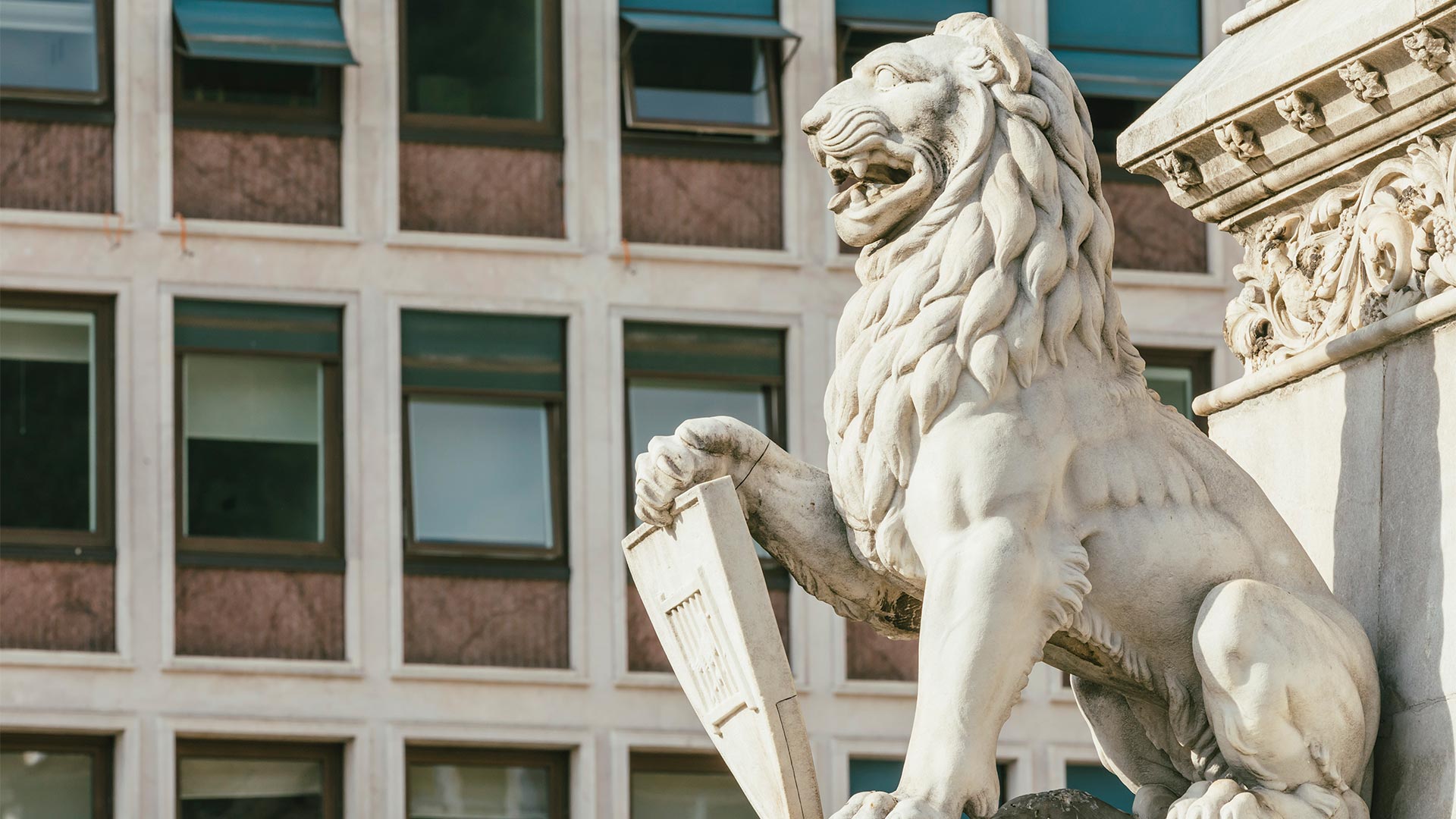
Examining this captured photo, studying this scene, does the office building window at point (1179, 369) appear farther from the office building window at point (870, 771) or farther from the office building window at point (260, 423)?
the office building window at point (260, 423)

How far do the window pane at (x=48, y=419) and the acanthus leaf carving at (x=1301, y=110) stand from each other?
63.2 ft

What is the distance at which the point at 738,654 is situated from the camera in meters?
7.21

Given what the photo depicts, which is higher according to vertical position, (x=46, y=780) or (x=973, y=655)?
(x=46, y=780)

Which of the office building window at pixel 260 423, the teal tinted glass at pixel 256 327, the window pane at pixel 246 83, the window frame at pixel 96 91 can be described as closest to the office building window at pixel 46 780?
the office building window at pixel 260 423

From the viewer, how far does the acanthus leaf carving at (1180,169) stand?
8117 mm

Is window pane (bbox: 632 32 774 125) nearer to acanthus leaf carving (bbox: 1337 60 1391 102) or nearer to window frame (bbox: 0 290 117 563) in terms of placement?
window frame (bbox: 0 290 117 563)

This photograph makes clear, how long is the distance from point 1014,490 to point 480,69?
20908mm

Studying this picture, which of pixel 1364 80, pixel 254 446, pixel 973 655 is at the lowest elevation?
pixel 973 655

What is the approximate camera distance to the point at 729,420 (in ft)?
24.3

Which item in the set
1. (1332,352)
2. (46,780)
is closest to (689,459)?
(1332,352)

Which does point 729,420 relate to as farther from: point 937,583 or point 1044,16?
point 1044,16

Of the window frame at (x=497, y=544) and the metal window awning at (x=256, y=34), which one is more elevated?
the metal window awning at (x=256, y=34)

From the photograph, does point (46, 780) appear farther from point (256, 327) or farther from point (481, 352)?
point (481, 352)

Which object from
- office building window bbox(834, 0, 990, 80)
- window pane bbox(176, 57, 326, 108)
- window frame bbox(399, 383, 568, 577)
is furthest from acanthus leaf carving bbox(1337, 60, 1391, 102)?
office building window bbox(834, 0, 990, 80)
